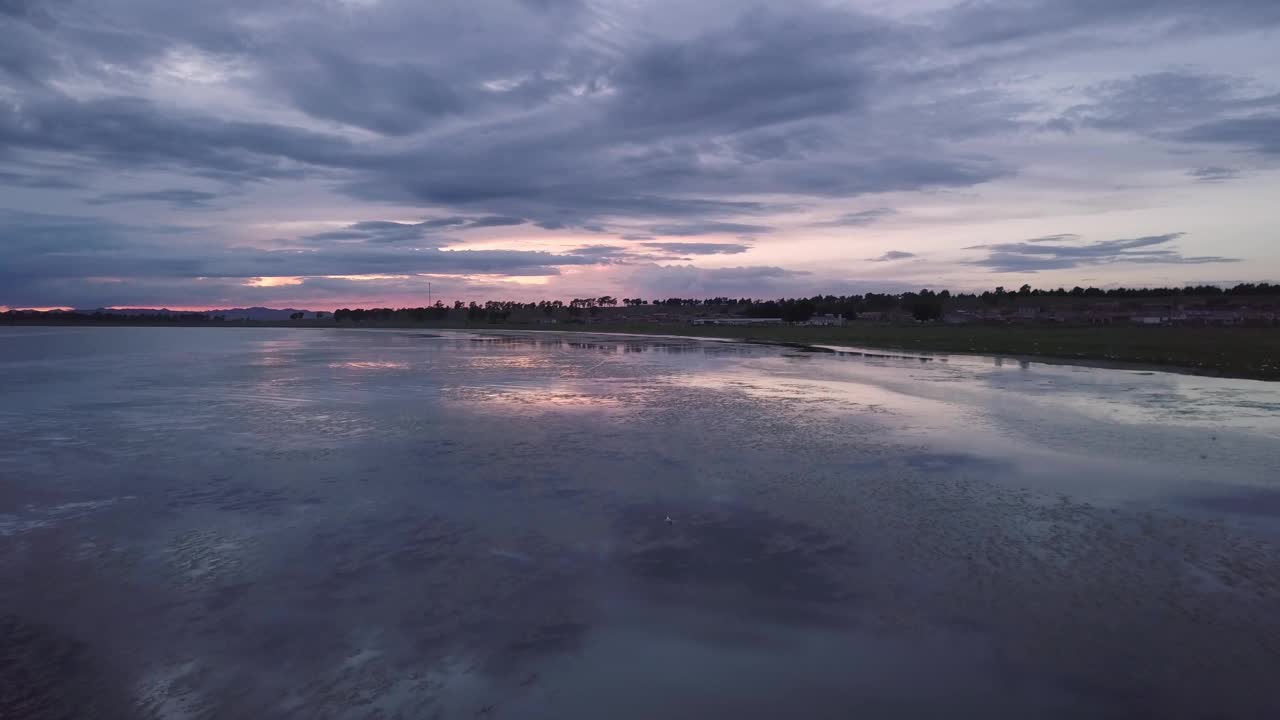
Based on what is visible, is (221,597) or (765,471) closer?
(221,597)

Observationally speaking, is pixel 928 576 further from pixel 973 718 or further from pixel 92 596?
pixel 92 596

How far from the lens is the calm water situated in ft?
19.4

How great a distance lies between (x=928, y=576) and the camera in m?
8.24

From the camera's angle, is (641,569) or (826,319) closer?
(641,569)

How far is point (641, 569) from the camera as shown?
28.0 feet

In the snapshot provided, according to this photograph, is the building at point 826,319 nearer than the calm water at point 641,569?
No

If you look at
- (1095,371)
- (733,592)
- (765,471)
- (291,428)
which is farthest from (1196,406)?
(291,428)

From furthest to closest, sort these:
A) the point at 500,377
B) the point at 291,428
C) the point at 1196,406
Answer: the point at 500,377
the point at 1196,406
the point at 291,428

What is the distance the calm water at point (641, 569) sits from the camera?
19.4ft

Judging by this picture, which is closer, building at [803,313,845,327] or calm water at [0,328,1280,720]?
calm water at [0,328,1280,720]

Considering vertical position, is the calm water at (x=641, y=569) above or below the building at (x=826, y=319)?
below

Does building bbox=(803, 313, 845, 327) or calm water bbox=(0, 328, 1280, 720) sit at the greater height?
building bbox=(803, 313, 845, 327)

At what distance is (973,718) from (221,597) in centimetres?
730

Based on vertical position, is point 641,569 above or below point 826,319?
below
